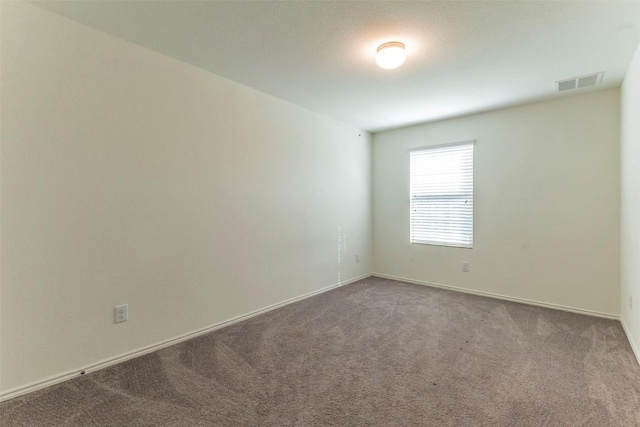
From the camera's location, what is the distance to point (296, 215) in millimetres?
3697

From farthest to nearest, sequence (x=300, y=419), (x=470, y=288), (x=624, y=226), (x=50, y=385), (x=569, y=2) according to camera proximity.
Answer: (x=470, y=288)
(x=624, y=226)
(x=50, y=385)
(x=569, y=2)
(x=300, y=419)

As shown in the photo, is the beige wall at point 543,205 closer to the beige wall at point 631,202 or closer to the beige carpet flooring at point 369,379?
the beige wall at point 631,202

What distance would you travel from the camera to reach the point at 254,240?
323 cm

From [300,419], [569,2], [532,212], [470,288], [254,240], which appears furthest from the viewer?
[470,288]

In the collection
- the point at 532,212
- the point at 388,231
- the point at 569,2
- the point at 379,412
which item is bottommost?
the point at 379,412

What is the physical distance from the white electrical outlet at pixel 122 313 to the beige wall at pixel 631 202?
12.5 ft

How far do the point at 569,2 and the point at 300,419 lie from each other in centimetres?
287

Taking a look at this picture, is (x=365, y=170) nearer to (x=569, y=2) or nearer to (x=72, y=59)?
(x=569, y=2)

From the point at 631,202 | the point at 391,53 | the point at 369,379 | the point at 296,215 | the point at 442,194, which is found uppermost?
the point at 391,53

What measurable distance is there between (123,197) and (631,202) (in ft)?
13.5

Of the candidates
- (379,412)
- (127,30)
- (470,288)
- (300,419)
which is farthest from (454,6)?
(470,288)

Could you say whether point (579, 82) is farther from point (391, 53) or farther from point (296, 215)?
point (296, 215)

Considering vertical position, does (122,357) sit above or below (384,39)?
below

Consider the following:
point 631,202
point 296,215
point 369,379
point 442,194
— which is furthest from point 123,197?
point 631,202
